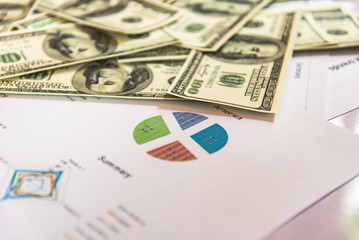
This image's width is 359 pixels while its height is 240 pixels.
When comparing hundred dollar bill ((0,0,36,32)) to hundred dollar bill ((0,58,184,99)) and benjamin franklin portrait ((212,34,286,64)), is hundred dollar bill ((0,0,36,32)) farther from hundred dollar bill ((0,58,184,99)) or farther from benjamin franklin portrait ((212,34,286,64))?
benjamin franklin portrait ((212,34,286,64))

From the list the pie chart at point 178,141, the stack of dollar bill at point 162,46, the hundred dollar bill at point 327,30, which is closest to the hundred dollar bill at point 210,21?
the stack of dollar bill at point 162,46

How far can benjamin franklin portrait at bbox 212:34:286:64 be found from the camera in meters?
0.68

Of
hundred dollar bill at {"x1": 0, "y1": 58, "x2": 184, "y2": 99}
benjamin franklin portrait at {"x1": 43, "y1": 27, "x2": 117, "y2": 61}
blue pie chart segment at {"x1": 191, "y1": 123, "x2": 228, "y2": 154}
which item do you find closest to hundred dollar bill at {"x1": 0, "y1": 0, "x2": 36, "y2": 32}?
benjamin franklin portrait at {"x1": 43, "y1": 27, "x2": 117, "y2": 61}

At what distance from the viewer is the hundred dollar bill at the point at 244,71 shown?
0.58 meters

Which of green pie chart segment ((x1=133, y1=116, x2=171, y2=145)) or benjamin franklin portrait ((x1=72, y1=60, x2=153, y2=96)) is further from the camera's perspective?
benjamin franklin portrait ((x1=72, y1=60, x2=153, y2=96))

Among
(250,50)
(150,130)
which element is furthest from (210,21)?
(150,130)

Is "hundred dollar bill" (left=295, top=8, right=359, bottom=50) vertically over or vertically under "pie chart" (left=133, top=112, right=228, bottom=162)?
over

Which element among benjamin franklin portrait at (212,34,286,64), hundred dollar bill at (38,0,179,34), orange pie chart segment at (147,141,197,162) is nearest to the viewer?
orange pie chart segment at (147,141,197,162)

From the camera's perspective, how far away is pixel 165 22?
32.3 inches

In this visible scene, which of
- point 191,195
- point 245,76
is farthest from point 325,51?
point 191,195

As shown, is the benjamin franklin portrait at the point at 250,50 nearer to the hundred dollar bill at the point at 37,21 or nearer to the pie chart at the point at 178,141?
the pie chart at the point at 178,141

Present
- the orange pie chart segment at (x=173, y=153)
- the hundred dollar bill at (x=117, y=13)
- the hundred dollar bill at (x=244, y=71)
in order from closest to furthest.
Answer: the orange pie chart segment at (x=173, y=153) < the hundred dollar bill at (x=244, y=71) < the hundred dollar bill at (x=117, y=13)

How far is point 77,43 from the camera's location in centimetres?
73

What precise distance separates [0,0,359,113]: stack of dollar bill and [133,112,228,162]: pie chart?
44 millimetres
